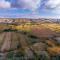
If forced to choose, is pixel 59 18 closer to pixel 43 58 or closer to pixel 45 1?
pixel 45 1

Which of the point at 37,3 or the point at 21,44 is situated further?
the point at 37,3

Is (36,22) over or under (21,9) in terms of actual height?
under

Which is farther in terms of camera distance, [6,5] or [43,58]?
[6,5]

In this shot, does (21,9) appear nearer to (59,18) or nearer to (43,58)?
(59,18)

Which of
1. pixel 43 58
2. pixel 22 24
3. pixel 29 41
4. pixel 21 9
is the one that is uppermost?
pixel 21 9

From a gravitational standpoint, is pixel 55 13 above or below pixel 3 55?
above

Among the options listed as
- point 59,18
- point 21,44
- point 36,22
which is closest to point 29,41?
point 21,44
